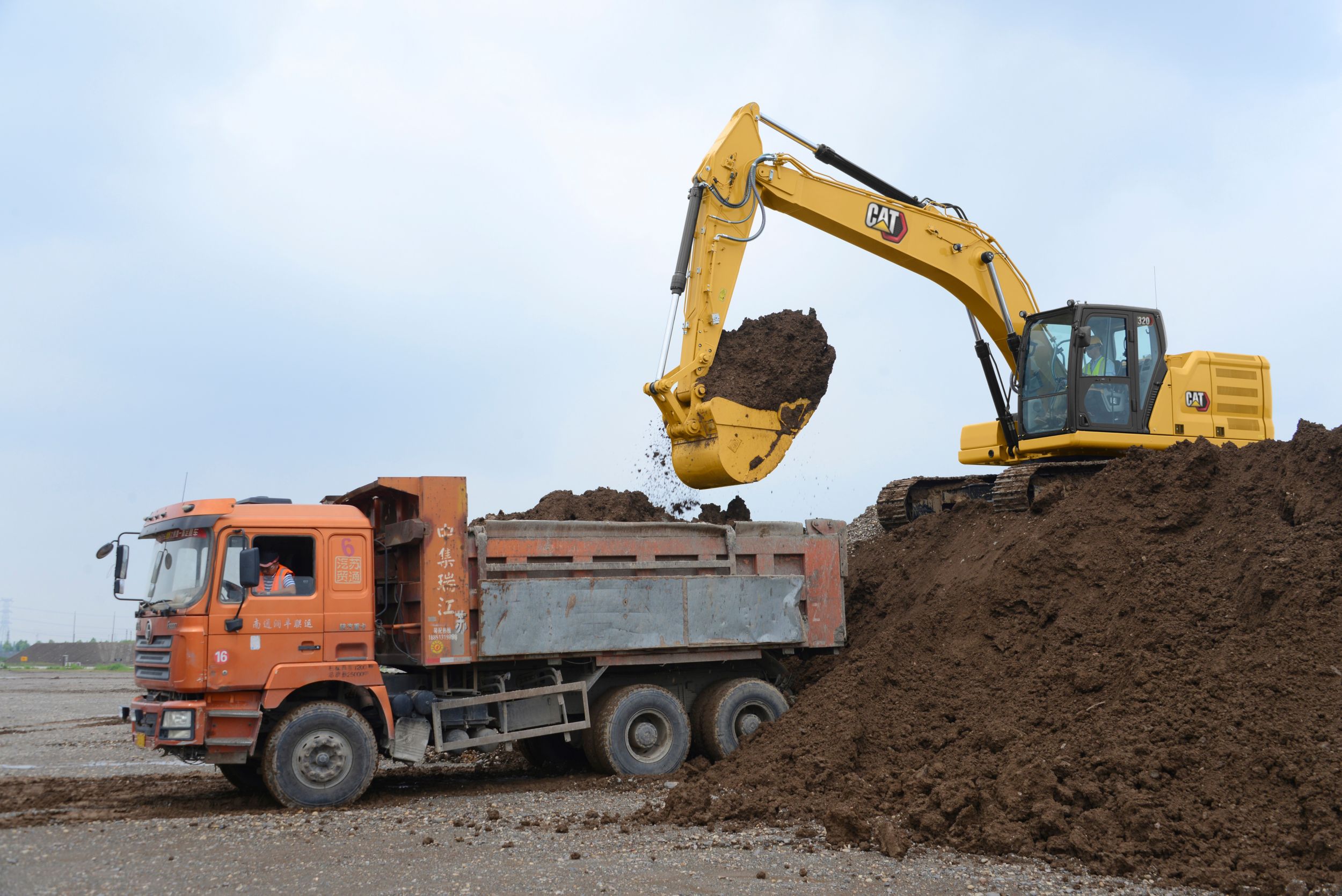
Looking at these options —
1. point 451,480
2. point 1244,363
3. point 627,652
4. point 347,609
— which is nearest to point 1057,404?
point 1244,363

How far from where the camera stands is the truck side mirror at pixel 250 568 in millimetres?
9047

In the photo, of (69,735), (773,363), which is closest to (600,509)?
(773,363)

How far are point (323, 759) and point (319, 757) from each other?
0.03 m

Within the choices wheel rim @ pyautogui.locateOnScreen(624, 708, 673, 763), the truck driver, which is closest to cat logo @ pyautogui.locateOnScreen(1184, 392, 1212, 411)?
wheel rim @ pyautogui.locateOnScreen(624, 708, 673, 763)

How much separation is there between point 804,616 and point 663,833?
4.25m

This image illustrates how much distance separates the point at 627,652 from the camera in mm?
10930

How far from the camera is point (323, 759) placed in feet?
30.4

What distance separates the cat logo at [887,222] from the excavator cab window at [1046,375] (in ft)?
7.24

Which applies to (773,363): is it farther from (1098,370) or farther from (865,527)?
(865,527)

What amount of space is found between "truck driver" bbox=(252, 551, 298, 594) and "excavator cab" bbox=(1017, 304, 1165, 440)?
9441 millimetres

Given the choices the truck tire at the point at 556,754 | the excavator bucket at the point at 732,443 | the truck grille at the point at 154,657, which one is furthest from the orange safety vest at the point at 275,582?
the excavator bucket at the point at 732,443

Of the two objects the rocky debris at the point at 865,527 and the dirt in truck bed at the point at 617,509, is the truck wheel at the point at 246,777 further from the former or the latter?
the rocky debris at the point at 865,527

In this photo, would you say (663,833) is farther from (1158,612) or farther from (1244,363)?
(1244,363)

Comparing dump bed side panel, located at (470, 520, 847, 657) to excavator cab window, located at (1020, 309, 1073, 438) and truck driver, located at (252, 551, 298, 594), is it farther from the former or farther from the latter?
excavator cab window, located at (1020, 309, 1073, 438)
